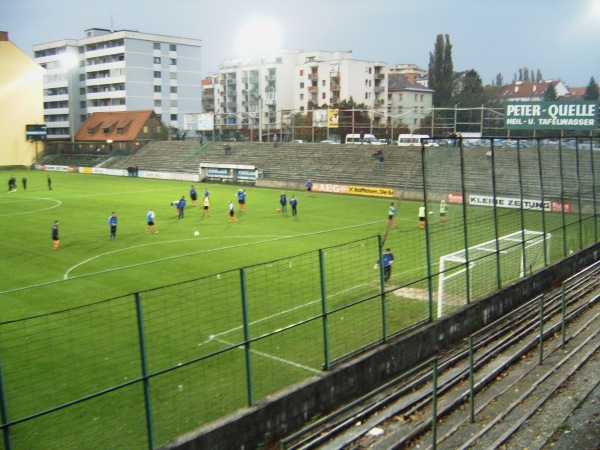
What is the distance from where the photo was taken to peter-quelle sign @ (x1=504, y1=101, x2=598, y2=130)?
4178 cm

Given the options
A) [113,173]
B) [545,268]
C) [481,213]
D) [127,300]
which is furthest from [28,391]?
[113,173]

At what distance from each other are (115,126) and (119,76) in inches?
652

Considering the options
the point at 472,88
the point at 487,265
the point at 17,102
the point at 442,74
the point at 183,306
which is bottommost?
the point at 183,306

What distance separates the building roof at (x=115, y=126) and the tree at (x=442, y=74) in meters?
48.2

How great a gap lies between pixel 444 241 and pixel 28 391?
1365 centimetres

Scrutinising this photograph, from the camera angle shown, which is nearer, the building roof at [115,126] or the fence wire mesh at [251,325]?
the fence wire mesh at [251,325]

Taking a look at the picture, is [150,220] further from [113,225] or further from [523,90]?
[523,90]

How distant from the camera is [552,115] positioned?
4325 centimetres

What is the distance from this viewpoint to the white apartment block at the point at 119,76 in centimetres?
9800

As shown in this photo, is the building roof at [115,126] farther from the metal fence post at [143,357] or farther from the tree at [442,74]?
the metal fence post at [143,357]

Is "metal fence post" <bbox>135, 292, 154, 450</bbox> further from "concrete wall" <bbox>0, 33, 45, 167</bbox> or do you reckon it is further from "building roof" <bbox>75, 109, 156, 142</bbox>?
"concrete wall" <bbox>0, 33, 45, 167</bbox>

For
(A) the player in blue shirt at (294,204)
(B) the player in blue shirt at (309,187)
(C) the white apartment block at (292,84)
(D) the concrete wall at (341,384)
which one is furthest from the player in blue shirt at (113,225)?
(C) the white apartment block at (292,84)

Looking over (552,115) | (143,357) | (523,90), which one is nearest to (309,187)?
(552,115)

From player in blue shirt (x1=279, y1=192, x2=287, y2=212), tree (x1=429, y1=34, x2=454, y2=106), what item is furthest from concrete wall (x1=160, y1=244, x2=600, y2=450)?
tree (x1=429, y1=34, x2=454, y2=106)
